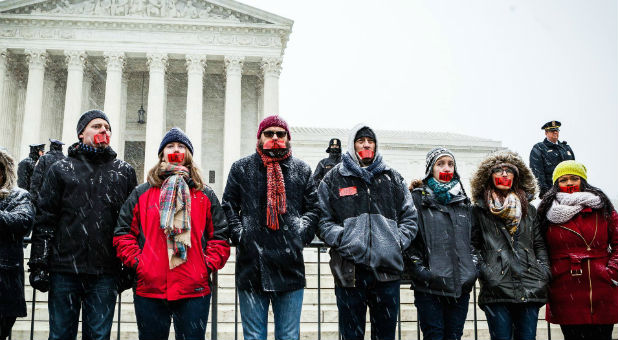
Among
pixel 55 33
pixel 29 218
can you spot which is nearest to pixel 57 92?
pixel 55 33

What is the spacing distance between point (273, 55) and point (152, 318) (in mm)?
25046

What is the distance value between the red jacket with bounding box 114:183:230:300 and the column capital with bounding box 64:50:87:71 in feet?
84.2

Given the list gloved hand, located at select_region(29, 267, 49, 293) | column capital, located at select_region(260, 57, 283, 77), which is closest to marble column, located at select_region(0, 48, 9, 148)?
column capital, located at select_region(260, 57, 283, 77)

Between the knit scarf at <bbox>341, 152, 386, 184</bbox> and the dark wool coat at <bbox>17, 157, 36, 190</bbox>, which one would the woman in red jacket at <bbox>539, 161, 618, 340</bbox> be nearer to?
the knit scarf at <bbox>341, 152, 386, 184</bbox>

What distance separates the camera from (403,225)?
4.56m

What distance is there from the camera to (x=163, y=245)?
4137 millimetres

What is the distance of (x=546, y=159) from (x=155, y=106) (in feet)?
71.6

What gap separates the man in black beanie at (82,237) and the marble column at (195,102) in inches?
855

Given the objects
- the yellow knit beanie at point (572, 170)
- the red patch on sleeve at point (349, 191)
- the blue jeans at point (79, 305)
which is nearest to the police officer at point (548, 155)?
the yellow knit beanie at point (572, 170)

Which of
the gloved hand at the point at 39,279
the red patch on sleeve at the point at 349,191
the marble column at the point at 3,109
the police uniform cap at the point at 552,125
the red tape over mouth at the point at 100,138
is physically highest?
the marble column at the point at 3,109

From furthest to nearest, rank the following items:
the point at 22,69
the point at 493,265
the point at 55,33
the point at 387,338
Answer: the point at 22,69
the point at 55,33
the point at 493,265
the point at 387,338

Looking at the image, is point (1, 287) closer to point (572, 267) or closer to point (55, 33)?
point (572, 267)

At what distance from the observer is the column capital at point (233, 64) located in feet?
90.3

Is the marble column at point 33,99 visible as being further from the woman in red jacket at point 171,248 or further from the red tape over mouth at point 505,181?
the red tape over mouth at point 505,181
